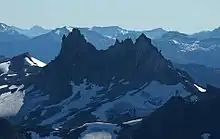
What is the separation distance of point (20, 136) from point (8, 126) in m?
6.96

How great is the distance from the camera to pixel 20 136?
7333 inches

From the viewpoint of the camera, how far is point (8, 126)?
593 feet

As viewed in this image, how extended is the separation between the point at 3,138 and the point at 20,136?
10.3 meters

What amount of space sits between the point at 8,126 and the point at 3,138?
535cm

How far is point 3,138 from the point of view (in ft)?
579
